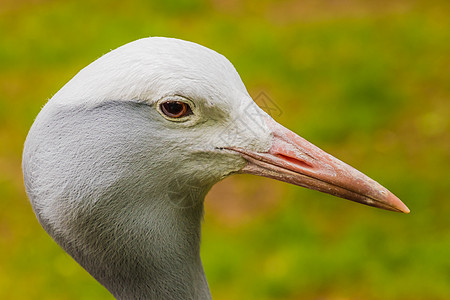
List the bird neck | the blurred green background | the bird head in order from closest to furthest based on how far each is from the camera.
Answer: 1. the bird head
2. the bird neck
3. the blurred green background

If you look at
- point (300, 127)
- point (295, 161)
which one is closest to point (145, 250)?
point (295, 161)

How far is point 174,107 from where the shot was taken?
8.48 feet

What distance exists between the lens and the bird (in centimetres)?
256

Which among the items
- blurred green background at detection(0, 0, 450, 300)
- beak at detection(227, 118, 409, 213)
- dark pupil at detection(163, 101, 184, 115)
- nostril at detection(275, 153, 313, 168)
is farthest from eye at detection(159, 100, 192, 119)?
blurred green background at detection(0, 0, 450, 300)

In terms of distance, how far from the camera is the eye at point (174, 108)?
2578 mm

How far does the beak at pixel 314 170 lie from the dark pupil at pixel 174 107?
0.95 ft

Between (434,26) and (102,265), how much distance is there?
722cm

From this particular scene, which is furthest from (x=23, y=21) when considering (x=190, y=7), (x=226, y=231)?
(x=226, y=231)

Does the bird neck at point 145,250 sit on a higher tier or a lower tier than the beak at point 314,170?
lower

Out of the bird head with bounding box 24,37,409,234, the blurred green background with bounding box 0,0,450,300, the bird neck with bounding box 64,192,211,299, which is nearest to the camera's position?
the bird head with bounding box 24,37,409,234

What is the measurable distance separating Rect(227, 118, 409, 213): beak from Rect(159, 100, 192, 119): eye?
10.8 inches

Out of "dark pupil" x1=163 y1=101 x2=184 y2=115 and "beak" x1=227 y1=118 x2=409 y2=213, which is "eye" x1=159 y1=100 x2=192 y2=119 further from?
"beak" x1=227 y1=118 x2=409 y2=213

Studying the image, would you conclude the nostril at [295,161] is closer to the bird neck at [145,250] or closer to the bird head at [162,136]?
the bird head at [162,136]

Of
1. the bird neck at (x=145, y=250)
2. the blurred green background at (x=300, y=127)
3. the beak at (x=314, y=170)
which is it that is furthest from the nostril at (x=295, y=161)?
the blurred green background at (x=300, y=127)
